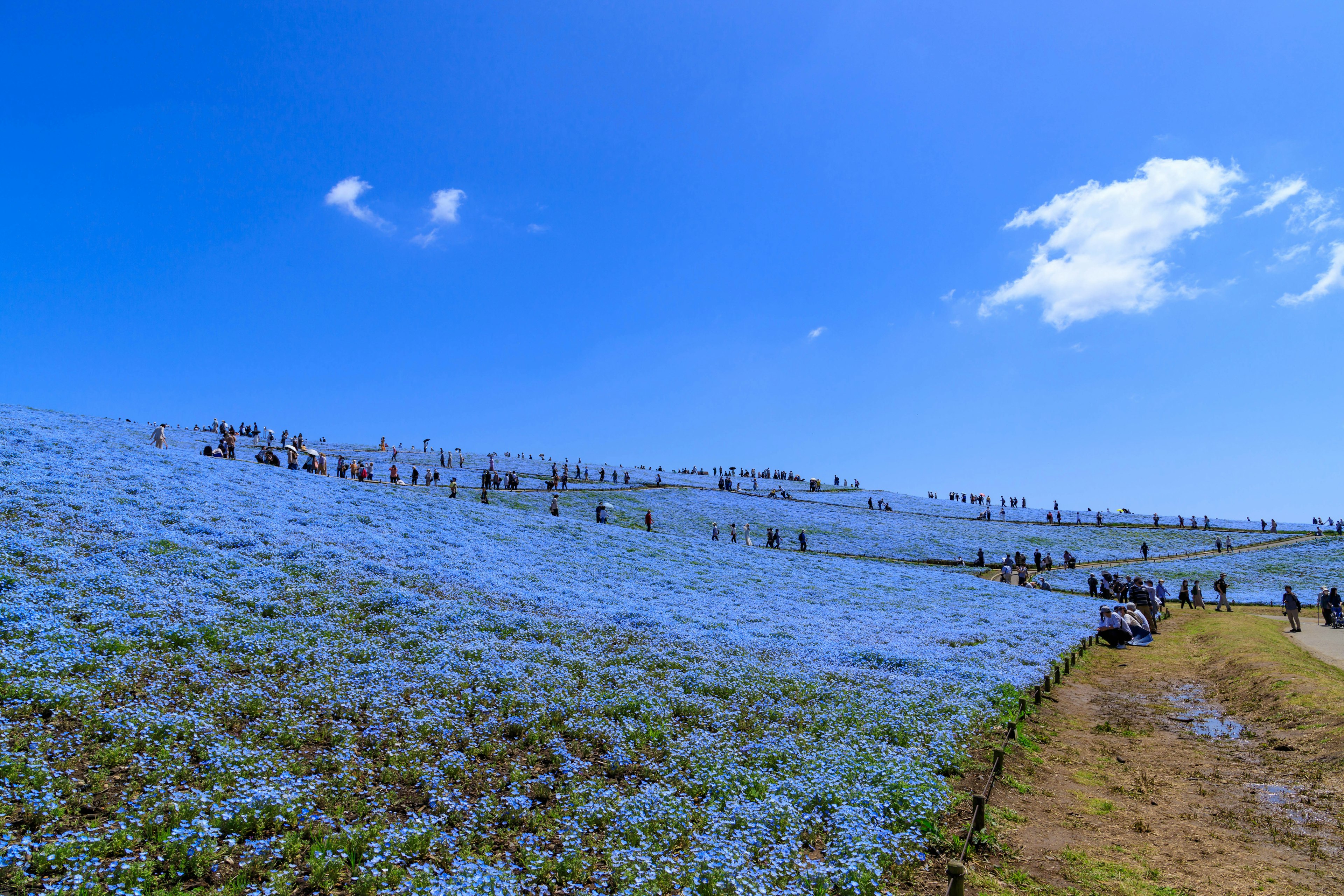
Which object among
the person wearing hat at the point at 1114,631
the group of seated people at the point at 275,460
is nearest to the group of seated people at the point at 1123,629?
the person wearing hat at the point at 1114,631

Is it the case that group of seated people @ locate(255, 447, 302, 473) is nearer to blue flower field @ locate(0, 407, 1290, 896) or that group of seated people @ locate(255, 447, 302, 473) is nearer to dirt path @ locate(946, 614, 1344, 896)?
blue flower field @ locate(0, 407, 1290, 896)

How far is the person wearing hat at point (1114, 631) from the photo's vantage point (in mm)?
24750

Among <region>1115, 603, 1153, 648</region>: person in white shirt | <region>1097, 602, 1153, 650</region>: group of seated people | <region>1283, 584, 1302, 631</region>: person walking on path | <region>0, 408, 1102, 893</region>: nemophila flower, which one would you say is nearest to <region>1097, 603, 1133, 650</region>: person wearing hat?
<region>1097, 602, 1153, 650</region>: group of seated people

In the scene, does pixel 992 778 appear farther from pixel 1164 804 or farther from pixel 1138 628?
pixel 1138 628

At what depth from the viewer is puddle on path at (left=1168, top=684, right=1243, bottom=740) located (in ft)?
45.8

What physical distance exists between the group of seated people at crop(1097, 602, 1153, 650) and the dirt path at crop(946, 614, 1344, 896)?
7863 mm

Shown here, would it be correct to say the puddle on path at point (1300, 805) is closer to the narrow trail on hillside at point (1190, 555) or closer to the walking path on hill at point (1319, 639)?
the walking path on hill at point (1319, 639)

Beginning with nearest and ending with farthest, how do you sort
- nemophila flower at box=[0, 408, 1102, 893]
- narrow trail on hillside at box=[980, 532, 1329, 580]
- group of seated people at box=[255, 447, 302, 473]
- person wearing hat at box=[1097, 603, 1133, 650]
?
1. nemophila flower at box=[0, 408, 1102, 893]
2. person wearing hat at box=[1097, 603, 1133, 650]
3. group of seated people at box=[255, 447, 302, 473]
4. narrow trail on hillside at box=[980, 532, 1329, 580]

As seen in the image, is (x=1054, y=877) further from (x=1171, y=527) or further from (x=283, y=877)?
(x=1171, y=527)

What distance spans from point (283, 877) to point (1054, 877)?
8538 mm

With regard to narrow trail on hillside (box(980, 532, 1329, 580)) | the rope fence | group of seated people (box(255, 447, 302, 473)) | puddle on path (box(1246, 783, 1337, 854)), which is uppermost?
group of seated people (box(255, 447, 302, 473))

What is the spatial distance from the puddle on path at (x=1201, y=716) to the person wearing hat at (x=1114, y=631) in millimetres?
6821

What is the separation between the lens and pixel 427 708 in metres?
11.1

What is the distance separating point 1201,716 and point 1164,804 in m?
7.09
